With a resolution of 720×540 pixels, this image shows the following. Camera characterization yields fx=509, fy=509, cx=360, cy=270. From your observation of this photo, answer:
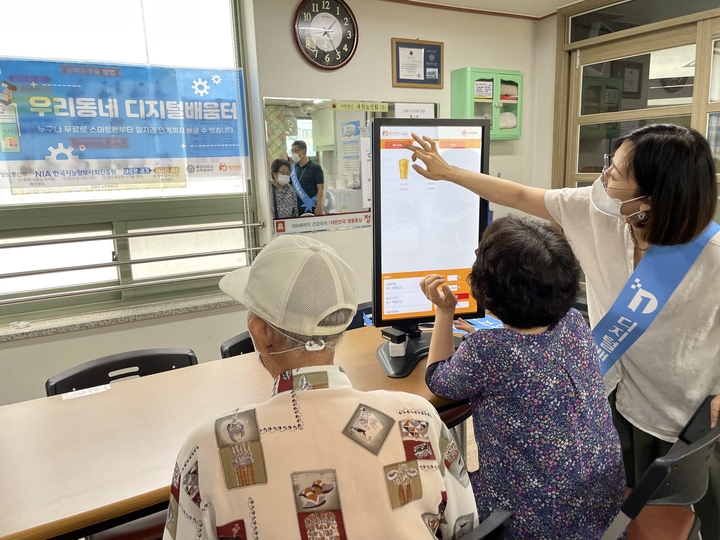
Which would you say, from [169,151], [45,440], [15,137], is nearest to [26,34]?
[15,137]

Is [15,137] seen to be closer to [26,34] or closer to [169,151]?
[26,34]

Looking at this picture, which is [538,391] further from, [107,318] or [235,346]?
[107,318]

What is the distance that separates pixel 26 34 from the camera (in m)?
2.65

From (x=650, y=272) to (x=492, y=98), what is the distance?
2.83m

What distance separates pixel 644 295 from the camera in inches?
54.9

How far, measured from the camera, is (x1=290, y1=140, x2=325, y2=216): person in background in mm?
3242

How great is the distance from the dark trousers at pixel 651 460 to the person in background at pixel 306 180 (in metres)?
2.20

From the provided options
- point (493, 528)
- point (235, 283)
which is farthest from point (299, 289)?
point (493, 528)

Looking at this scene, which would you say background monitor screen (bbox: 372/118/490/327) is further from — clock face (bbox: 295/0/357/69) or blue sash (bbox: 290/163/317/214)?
clock face (bbox: 295/0/357/69)

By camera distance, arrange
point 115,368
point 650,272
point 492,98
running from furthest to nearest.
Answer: point 492,98 < point 115,368 < point 650,272

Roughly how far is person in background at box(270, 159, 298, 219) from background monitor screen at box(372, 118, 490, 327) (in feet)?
5.97

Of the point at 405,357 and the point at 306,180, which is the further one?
the point at 306,180

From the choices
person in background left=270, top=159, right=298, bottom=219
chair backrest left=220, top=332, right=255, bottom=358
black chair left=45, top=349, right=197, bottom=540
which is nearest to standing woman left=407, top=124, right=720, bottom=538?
chair backrest left=220, top=332, right=255, bottom=358

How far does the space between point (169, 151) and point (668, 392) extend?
108 inches
